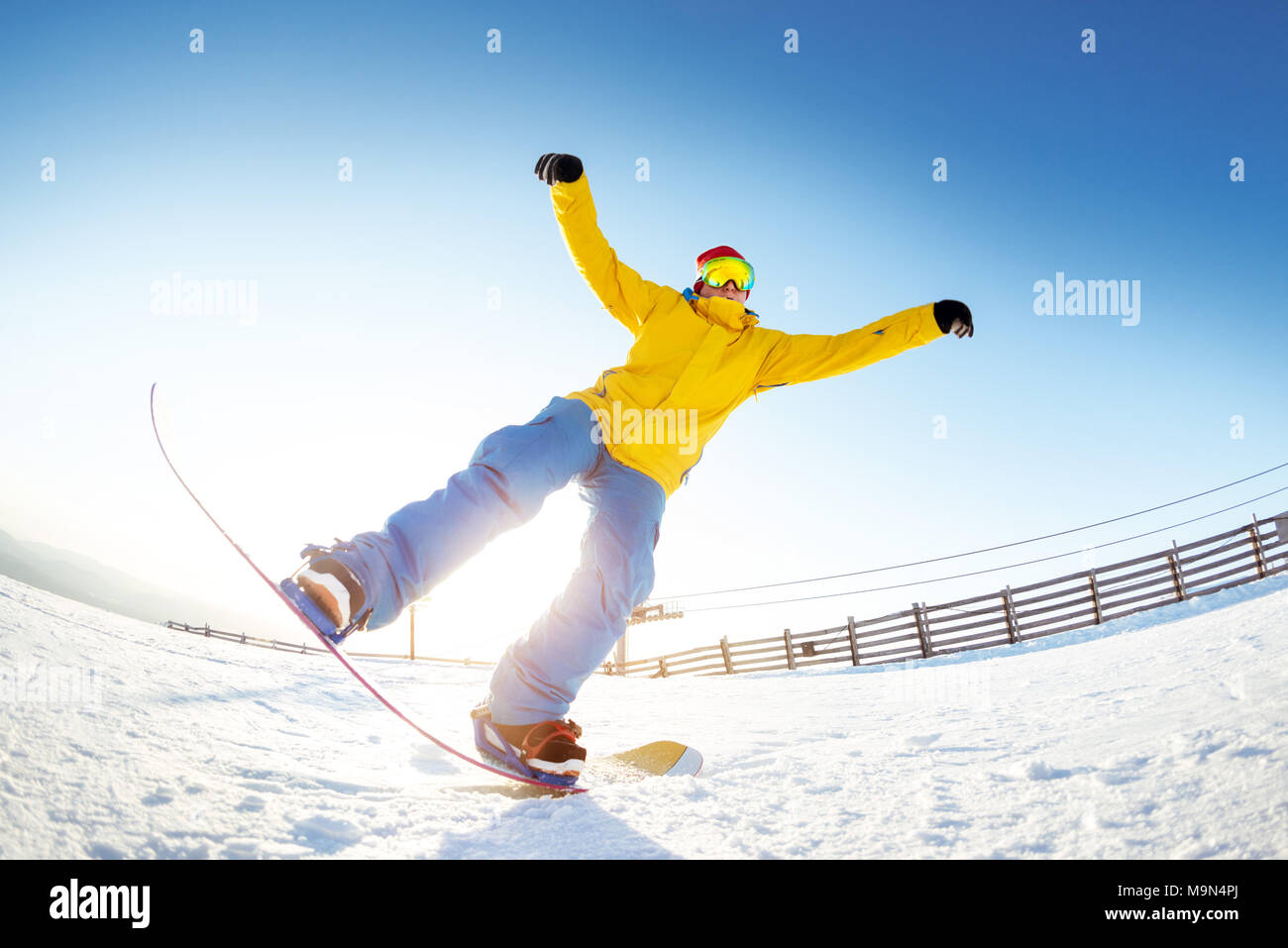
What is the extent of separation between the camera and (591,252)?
2.21 metres

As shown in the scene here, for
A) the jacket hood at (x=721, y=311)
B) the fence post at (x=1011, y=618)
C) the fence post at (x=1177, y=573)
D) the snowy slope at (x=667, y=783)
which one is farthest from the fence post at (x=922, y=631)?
the jacket hood at (x=721, y=311)

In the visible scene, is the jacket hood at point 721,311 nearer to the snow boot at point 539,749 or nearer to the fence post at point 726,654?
the snow boot at point 539,749

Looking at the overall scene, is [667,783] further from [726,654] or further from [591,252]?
[726,654]

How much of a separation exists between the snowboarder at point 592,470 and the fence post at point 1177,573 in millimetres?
11230

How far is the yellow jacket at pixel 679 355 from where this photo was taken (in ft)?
6.59

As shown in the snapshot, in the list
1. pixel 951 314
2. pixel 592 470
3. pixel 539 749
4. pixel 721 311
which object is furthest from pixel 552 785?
pixel 951 314

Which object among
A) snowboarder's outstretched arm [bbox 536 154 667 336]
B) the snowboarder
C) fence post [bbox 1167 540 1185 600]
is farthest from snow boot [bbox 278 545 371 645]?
fence post [bbox 1167 540 1185 600]

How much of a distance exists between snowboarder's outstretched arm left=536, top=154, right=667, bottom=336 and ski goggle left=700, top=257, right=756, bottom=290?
0.29 meters

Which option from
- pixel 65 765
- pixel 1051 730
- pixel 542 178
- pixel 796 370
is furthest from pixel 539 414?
pixel 1051 730

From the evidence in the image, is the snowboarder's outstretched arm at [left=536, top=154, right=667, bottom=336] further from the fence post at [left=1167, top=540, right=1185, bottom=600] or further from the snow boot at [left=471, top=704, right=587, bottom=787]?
the fence post at [left=1167, top=540, right=1185, bottom=600]

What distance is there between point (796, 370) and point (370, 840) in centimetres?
214
